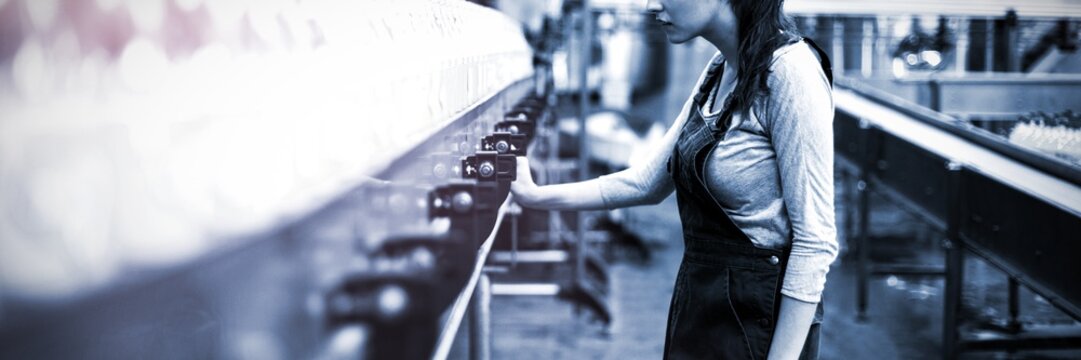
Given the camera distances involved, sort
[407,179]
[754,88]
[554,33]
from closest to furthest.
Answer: [407,179] → [754,88] → [554,33]

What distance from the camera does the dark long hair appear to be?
1.38 metres

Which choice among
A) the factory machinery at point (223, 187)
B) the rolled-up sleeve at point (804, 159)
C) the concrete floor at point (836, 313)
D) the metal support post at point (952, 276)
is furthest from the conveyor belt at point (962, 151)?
the factory machinery at point (223, 187)

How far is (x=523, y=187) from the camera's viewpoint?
5.35 ft

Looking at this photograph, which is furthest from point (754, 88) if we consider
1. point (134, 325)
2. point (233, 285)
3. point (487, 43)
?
point (134, 325)

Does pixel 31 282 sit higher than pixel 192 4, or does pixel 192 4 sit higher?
pixel 192 4

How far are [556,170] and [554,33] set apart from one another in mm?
747

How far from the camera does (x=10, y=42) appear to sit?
35cm

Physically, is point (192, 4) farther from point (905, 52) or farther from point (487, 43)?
point (905, 52)

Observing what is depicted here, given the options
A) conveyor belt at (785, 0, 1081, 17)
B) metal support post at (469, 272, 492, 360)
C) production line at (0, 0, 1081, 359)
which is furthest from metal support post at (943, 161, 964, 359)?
conveyor belt at (785, 0, 1081, 17)

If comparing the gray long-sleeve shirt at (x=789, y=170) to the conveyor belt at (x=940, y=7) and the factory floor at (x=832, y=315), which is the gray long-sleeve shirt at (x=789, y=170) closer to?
the factory floor at (x=832, y=315)

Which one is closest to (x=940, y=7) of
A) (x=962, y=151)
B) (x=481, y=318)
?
(x=962, y=151)

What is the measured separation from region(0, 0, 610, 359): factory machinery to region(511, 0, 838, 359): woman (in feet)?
1.56

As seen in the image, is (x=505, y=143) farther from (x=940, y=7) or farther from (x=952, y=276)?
(x=940, y=7)

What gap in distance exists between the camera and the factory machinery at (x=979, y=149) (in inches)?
96.6
